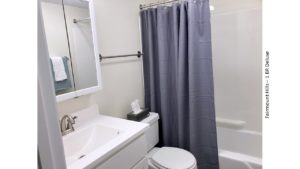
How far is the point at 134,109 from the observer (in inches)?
74.2

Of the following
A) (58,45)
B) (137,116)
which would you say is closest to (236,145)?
(137,116)

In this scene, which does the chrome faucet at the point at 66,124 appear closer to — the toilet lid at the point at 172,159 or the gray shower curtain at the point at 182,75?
the toilet lid at the point at 172,159

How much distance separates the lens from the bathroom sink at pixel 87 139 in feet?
4.12

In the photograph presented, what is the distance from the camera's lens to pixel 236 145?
7.47 ft

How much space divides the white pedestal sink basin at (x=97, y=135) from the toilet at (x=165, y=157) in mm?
461

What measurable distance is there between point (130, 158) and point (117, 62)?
3.05ft

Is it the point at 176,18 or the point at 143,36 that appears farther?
the point at 143,36

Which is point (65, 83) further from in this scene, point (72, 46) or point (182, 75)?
point (182, 75)

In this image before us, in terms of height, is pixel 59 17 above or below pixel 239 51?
above

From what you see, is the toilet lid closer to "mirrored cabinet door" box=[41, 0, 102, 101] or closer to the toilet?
the toilet

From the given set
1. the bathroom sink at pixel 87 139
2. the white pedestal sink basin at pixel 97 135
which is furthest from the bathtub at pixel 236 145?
the bathroom sink at pixel 87 139
